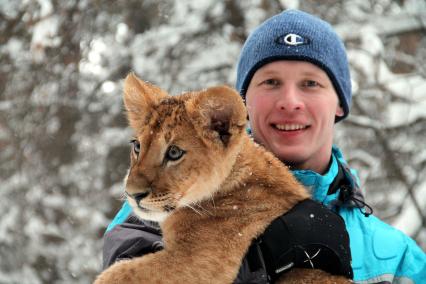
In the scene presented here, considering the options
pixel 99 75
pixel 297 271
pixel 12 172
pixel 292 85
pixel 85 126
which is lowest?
pixel 12 172

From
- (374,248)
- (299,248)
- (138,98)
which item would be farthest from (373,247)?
(138,98)

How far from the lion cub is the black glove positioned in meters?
0.06

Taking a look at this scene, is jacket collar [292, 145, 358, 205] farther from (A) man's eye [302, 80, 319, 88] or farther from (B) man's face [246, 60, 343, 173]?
(A) man's eye [302, 80, 319, 88]

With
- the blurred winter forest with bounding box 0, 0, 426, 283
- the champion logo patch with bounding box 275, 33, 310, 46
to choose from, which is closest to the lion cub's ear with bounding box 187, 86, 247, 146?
the champion logo patch with bounding box 275, 33, 310, 46

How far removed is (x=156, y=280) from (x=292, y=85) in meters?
1.51

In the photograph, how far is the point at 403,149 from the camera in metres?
8.28

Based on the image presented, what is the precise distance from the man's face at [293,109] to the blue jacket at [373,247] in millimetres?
201

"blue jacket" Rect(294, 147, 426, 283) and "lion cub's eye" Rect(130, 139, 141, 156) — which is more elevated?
"lion cub's eye" Rect(130, 139, 141, 156)

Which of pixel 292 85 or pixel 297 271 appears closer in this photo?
pixel 297 271

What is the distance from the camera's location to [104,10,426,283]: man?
9.16 feet

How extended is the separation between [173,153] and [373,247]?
4.46ft

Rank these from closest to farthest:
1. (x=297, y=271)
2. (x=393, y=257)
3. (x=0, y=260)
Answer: (x=297, y=271) < (x=393, y=257) < (x=0, y=260)

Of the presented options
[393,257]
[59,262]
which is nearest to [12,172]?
[59,262]

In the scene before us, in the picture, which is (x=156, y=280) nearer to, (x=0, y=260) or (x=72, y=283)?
(x=72, y=283)
